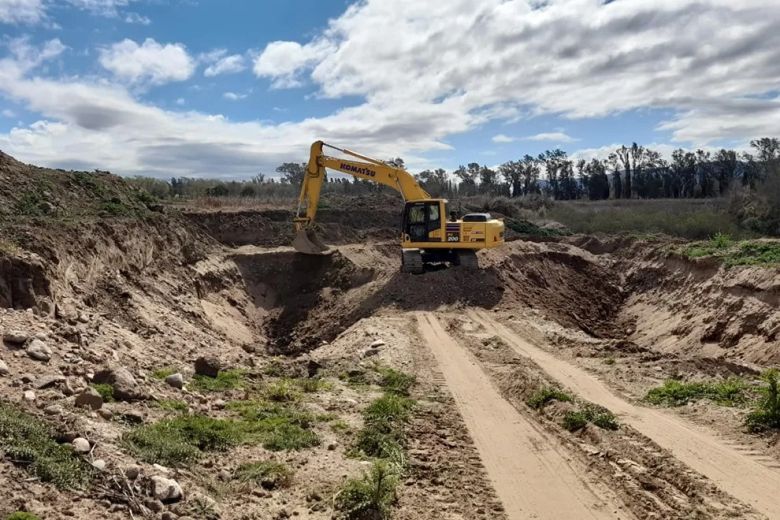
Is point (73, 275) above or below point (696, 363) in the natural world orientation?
above

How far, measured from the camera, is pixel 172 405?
300 inches

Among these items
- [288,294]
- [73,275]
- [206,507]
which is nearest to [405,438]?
[206,507]

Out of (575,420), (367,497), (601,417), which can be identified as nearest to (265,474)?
(367,497)

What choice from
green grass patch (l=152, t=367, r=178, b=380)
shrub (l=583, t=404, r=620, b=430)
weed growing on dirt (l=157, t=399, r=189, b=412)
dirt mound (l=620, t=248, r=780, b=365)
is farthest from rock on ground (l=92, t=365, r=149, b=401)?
dirt mound (l=620, t=248, r=780, b=365)

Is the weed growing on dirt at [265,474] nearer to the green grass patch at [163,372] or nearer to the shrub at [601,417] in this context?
the green grass patch at [163,372]

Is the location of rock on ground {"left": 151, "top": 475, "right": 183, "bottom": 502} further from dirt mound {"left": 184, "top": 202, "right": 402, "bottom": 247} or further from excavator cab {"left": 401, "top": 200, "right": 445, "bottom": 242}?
dirt mound {"left": 184, "top": 202, "right": 402, "bottom": 247}

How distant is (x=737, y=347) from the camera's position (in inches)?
573

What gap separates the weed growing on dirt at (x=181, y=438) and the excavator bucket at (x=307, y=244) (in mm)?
18221

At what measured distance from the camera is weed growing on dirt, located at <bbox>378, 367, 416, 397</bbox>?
33.0 ft

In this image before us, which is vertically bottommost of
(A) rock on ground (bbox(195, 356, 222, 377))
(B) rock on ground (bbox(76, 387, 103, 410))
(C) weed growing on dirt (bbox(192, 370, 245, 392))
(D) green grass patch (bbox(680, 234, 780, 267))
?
(C) weed growing on dirt (bbox(192, 370, 245, 392))

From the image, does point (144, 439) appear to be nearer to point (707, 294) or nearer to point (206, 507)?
point (206, 507)

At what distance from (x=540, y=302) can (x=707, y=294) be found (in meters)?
5.33

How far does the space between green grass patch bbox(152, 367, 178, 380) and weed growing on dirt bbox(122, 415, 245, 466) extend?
1.69 meters

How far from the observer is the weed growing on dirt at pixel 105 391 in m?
7.16
